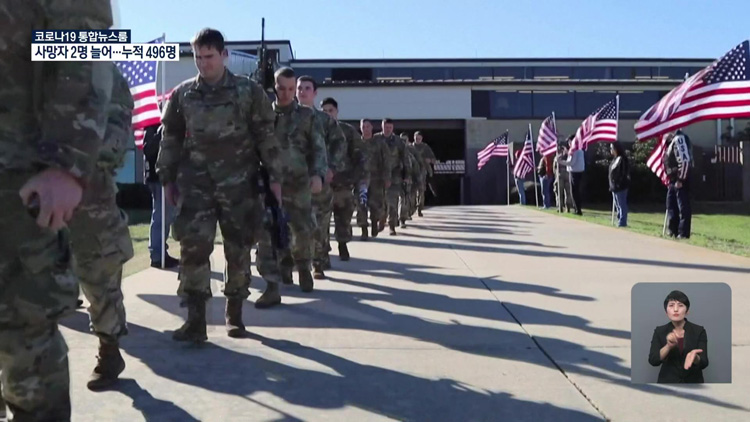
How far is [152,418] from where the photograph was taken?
346 centimetres

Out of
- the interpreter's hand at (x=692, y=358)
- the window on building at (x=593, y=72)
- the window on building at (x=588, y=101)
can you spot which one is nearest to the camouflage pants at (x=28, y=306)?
the interpreter's hand at (x=692, y=358)

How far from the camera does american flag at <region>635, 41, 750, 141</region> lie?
10.2 meters

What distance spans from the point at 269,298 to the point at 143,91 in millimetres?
3302

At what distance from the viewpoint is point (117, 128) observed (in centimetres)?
427

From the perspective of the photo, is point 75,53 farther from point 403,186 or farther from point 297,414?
point 403,186

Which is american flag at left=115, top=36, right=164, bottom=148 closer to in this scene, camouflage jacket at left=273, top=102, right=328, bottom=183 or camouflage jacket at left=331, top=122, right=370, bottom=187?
camouflage jacket at left=273, top=102, right=328, bottom=183

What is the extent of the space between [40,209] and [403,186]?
42.7ft

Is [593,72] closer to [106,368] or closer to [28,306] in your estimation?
[106,368]

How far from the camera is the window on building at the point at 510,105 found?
38.4 meters

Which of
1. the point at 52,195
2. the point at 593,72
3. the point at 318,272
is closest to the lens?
the point at 52,195

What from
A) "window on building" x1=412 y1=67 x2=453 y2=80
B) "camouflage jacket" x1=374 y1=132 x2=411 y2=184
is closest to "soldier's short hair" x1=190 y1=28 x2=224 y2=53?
"camouflage jacket" x1=374 y1=132 x2=411 y2=184

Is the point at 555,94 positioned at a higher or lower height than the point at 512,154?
higher

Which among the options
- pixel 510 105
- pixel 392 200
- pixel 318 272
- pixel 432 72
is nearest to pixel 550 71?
pixel 432 72

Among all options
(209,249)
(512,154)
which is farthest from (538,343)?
Result: (512,154)
